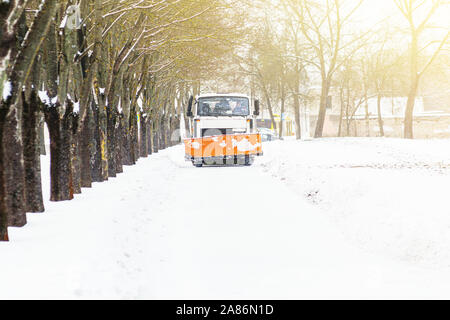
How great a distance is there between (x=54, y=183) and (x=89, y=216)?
2.65 m

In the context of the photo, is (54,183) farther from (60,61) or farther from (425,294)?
(425,294)

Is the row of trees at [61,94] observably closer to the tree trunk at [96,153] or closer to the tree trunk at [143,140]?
the tree trunk at [96,153]

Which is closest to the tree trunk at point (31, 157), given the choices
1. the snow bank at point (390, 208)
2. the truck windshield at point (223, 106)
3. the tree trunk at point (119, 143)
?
the snow bank at point (390, 208)

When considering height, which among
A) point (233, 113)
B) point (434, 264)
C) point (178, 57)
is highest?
point (178, 57)

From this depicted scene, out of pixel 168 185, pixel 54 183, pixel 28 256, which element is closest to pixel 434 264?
pixel 28 256

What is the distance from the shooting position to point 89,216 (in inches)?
357

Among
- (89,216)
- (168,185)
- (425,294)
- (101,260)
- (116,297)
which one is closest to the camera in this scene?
(116,297)

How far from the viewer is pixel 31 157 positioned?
9.73 m

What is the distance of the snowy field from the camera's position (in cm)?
545

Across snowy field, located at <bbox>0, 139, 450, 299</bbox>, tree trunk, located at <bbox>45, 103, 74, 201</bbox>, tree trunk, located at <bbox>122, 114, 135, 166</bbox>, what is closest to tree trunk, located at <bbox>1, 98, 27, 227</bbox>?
snowy field, located at <bbox>0, 139, 450, 299</bbox>

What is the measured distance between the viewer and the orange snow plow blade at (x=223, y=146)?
22.6 meters

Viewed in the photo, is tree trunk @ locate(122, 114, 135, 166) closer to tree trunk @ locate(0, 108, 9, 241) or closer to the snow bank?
the snow bank

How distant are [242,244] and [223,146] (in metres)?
15.1

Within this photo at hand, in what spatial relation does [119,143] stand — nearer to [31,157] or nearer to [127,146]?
[127,146]
